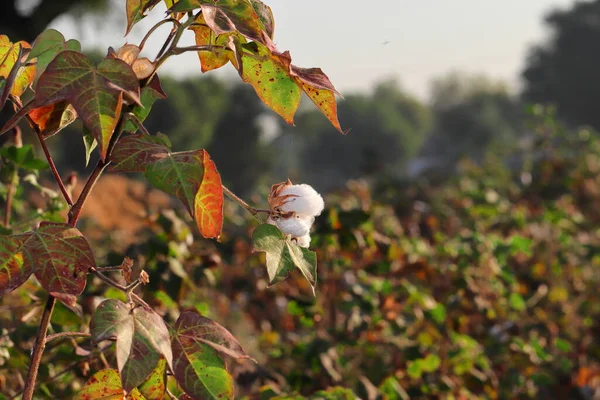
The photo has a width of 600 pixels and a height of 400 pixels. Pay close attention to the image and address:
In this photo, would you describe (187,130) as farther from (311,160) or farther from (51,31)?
(51,31)

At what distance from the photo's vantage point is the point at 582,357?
11.2 ft

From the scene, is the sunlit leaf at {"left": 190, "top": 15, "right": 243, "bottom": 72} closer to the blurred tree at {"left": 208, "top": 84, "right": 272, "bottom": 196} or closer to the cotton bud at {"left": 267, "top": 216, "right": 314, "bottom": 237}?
the cotton bud at {"left": 267, "top": 216, "right": 314, "bottom": 237}

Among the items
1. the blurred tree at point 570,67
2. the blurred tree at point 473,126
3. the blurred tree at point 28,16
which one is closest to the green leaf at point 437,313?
the blurred tree at point 28,16

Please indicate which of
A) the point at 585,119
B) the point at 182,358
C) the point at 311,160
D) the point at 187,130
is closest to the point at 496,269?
the point at 182,358

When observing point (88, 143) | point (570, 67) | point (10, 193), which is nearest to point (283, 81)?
point (88, 143)

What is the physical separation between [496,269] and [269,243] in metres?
2.14

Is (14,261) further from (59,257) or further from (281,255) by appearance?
(281,255)

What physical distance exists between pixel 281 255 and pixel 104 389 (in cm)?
27

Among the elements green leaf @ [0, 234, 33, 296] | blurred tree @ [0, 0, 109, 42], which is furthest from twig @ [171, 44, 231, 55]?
blurred tree @ [0, 0, 109, 42]

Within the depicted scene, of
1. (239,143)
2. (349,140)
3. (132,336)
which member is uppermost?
(132,336)

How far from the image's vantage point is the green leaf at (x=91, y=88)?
0.75 metres

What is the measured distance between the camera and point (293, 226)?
0.88 meters

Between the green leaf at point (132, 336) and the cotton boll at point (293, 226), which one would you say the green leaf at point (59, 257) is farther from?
the cotton boll at point (293, 226)

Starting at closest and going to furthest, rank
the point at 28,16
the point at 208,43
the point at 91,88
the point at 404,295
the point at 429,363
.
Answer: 1. the point at 91,88
2. the point at 208,43
3. the point at 429,363
4. the point at 404,295
5. the point at 28,16
